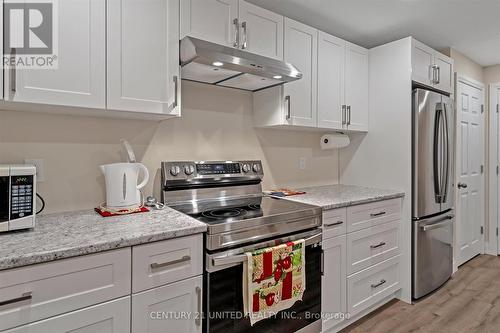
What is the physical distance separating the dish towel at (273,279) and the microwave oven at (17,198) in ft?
3.25

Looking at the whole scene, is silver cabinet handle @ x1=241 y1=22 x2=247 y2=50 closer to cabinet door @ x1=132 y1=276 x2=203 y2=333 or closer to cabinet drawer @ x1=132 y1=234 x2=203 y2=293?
cabinet drawer @ x1=132 y1=234 x2=203 y2=293

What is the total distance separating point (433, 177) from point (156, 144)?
2.33 meters

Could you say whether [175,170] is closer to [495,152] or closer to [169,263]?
[169,263]

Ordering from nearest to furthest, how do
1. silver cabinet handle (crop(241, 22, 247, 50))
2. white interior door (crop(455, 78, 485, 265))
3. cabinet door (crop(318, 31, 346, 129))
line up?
silver cabinet handle (crop(241, 22, 247, 50))
cabinet door (crop(318, 31, 346, 129))
white interior door (crop(455, 78, 485, 265))

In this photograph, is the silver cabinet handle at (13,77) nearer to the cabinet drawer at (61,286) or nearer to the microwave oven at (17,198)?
the microwave oven at (17,198)

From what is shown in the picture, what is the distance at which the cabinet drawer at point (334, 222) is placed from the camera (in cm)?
197

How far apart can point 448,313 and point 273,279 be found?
68.2 inches

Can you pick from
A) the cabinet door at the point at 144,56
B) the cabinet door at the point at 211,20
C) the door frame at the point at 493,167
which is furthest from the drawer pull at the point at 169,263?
the door frame at the point at 493,167

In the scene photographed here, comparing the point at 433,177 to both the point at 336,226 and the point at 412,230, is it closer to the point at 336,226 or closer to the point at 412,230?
the point at 412,230

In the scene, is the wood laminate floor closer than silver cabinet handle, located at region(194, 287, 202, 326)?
No

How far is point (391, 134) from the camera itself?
2.64 m

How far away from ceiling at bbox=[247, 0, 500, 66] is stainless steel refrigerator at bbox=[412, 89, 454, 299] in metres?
0.60

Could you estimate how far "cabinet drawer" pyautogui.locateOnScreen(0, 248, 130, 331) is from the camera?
100 centimetres

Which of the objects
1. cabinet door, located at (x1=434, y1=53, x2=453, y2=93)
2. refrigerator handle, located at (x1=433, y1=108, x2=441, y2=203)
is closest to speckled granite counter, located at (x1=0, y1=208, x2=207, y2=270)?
refrigerator handle, located at (x1=433, y1=108, x2=441, y2=203)
